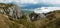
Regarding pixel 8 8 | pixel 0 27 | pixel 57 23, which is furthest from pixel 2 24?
pixel 8 8

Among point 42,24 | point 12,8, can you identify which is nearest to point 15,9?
point 12,8

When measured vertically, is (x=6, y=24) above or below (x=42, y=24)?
above

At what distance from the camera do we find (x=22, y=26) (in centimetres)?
1302

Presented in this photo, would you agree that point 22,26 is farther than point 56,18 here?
No

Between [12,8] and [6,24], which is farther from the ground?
[6,24]

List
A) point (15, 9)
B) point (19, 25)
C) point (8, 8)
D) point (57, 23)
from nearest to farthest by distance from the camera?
point (19, 25)
point (57, 23)
point (8, 8)
point (15, 9)

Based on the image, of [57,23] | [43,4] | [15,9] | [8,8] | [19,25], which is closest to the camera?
[19,25]

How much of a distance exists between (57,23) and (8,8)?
21091 millimetres

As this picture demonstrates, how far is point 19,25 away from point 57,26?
10.9 ft

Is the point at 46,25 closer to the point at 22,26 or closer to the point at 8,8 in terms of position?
the point at 22,26

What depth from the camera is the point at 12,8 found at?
3656 centimetres

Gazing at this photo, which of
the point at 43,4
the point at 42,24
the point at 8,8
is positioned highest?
the point at 42,24

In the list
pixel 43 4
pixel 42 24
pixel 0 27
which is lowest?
pixel 43 4

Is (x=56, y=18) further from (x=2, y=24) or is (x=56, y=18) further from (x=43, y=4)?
(x=43, y=4)
